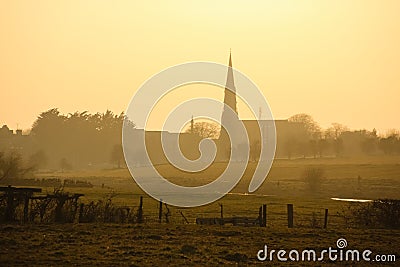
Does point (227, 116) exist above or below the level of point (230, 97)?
below

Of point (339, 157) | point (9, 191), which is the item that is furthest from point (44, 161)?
point (9, 191)

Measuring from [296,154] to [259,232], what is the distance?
450 ft

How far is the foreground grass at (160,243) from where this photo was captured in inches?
709

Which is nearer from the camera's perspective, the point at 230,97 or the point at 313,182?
the point at 313,182

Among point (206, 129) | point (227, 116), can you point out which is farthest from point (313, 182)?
point (227, 116)

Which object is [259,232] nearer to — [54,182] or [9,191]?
[9,191]

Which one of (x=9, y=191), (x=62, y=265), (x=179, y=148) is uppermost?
(x=179, y=148)

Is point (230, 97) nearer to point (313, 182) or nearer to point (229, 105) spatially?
point (229, 105)

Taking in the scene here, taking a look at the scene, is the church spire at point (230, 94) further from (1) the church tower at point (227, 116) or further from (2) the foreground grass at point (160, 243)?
(2) the foreground grass at point (160, 243)

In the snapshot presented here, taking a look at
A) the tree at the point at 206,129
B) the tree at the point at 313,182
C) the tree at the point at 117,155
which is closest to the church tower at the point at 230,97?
the tree at the point at 206,129

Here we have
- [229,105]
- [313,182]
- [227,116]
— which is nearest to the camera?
[313,182]

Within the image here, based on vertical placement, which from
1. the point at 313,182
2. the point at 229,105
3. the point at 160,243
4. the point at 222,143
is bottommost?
the point at 160,243

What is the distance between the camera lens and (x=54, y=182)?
86562mm

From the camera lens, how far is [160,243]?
21547mm
